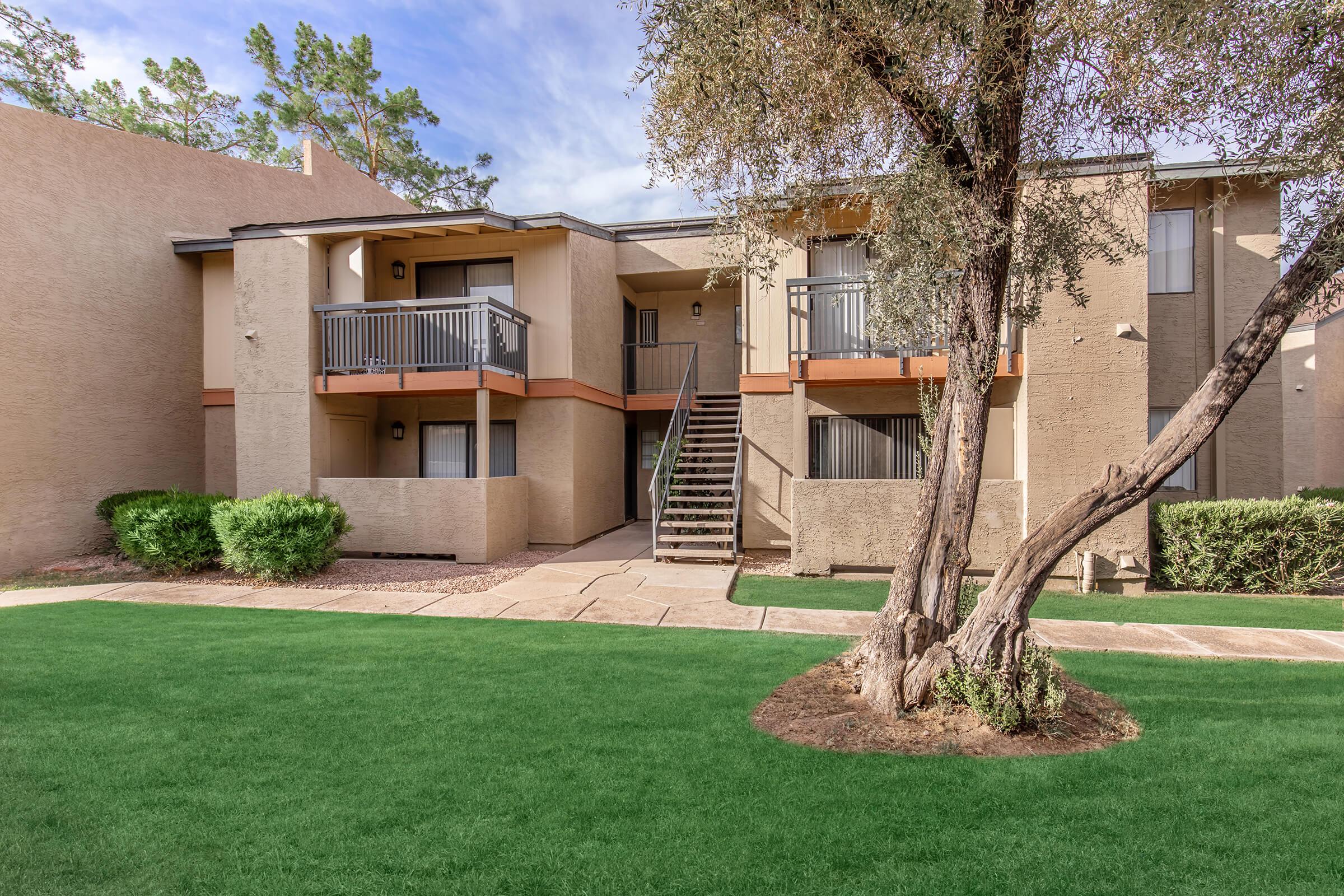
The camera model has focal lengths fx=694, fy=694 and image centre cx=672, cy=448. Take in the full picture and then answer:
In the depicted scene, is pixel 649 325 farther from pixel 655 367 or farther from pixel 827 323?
pixel 827 323

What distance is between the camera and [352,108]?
23828 mm

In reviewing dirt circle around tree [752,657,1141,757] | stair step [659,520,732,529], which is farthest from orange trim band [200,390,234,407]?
dirt circle around tree [752,657,1141,757]

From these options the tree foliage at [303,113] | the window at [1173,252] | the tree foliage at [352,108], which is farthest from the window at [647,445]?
the tree foliage at [352,108]

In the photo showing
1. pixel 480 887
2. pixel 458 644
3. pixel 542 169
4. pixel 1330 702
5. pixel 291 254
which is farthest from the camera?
pixel 542 169

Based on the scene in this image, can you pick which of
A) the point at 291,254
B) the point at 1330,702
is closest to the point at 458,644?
the point at 1330,702

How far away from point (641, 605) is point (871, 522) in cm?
362

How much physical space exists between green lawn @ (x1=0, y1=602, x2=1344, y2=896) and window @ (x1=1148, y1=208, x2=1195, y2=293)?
23.5 feet

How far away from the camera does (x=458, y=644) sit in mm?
6391

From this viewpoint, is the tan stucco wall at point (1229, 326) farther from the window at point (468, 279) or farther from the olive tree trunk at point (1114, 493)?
the window at point (468, 279)

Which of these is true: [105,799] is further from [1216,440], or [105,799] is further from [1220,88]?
[1216,440]

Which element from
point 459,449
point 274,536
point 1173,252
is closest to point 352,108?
point 459,449

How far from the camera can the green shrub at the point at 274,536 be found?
372 inches

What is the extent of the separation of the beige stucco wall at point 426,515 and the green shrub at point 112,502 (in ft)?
10.1

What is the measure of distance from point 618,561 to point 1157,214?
9.90 metres
